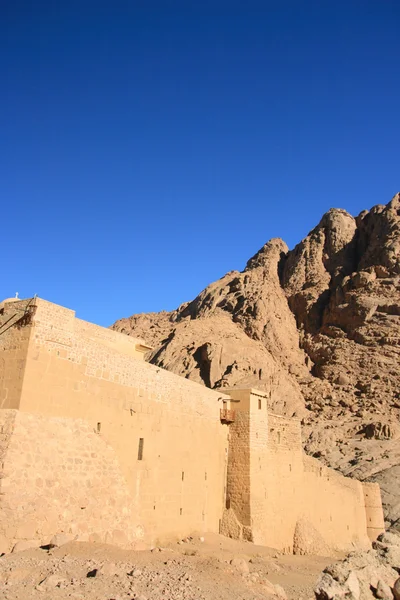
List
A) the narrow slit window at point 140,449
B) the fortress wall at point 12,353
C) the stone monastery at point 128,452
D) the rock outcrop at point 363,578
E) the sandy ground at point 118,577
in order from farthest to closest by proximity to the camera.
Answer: the narrow slit window at point 140,449 < the fortress wall at point 12,353 < the stone monastery at point 128,452 < the sandy ground at point 118,577 < the rock outcrop at point 363,578

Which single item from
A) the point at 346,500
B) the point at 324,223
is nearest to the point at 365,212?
the point at 324,223

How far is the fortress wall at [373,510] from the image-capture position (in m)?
25.5

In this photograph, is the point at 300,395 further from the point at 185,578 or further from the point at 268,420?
the point at 185,578

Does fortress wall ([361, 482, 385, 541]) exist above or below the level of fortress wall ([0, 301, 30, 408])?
below

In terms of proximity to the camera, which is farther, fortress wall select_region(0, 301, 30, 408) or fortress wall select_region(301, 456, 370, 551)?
fortress wall select_region(301, 456, 370, 551)

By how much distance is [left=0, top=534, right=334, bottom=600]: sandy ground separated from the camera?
287 inches

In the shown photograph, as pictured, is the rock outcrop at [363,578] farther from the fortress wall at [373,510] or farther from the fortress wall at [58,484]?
the fortress wall at [373,510]

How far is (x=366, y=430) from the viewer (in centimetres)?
3359

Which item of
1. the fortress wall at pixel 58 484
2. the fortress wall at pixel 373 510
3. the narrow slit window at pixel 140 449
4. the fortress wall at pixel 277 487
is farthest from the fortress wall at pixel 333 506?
the fortress wall at pixel 58 484

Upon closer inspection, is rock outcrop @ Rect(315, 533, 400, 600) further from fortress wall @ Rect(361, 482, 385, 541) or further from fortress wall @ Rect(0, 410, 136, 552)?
fortress wall @ Rect(361, 482, 385, 541)

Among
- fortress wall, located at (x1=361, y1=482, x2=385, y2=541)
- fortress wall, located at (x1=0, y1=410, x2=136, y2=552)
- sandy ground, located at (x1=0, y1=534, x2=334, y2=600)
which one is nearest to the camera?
sandy ground, located at (x1=0, y1=534, x2=334, y2=600)

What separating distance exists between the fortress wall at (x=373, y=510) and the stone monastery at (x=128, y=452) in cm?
378

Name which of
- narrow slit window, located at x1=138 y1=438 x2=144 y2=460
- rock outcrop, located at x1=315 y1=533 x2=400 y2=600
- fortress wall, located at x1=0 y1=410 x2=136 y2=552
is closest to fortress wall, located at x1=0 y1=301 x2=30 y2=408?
fortress wall, located at x1=0 y1=410 x2=136 y2=552

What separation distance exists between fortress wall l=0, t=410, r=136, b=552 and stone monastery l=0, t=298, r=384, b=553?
23 mm
